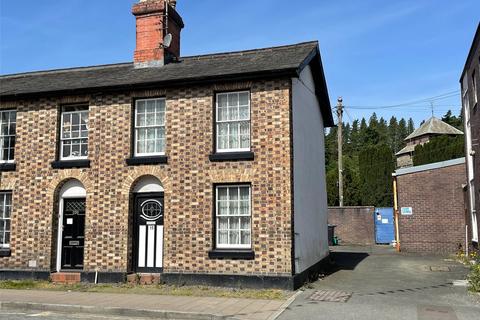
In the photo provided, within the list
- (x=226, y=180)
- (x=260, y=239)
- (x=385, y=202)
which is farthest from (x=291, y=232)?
(x=385, y=202)

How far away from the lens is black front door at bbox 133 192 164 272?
13125mm

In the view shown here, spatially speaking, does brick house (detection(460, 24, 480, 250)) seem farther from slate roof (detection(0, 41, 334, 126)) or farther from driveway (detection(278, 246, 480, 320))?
slate roof (detection(0, 41, 334, 126))

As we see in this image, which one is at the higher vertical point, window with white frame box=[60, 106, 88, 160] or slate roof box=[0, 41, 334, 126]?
slate roof box=[0, 41, 334, 126]

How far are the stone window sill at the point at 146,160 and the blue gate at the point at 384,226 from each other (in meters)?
19.2

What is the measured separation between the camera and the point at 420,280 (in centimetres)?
1335

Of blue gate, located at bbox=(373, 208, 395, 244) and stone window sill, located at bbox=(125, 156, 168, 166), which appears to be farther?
blue gate, located at bbox=(373, 208, 395, 244)

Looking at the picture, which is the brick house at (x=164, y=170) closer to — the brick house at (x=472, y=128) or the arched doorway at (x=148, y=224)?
the arched doorway at (x=148, y=224)

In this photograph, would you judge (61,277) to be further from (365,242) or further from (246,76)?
(365,242)

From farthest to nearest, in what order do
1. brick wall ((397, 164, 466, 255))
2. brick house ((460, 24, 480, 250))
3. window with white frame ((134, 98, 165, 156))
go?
brick wall ((397, 164, 466, 255))
brick house ((460, 24, 480, 250))
window with white frame ((134, 98, 165, 156))

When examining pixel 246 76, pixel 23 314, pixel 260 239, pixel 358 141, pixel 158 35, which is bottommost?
pixel 23 314

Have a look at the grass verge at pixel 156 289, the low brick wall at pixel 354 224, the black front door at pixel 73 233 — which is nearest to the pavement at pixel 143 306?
the grass verge at pixel 156 289

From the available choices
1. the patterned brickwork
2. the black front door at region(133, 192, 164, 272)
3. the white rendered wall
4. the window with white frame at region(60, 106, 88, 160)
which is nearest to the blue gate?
the white rendered wall

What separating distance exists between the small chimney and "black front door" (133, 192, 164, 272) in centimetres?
448

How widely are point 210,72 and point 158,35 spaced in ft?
10.2
